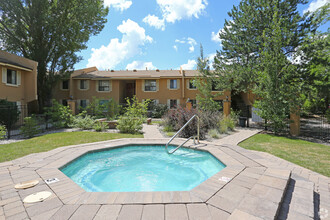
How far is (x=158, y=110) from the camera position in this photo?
1967 centimetres

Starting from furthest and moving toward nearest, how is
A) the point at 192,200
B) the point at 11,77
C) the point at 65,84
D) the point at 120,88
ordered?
the point at 120,88 → the point at 65,84 → the point at 11,77 → the point at 192,200

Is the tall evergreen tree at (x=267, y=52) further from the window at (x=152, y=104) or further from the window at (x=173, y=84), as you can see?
the window at (x=152, y=104)

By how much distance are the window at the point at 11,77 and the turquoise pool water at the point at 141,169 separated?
12.8 meters

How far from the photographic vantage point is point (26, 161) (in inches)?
A: 169

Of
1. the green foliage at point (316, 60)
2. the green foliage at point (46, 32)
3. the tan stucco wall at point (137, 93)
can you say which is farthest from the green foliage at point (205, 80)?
the green foliage at point (46, 32)

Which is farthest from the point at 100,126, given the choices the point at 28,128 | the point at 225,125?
the point at 225,125

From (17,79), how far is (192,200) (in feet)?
56.5

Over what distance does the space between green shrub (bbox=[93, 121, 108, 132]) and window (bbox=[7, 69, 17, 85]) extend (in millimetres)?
8588

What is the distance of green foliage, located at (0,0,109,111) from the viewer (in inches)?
611

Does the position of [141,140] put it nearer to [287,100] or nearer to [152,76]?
[287,100]

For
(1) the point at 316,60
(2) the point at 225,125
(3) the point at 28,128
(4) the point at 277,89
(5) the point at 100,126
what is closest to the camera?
(3) the point at 28,128

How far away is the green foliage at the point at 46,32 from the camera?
15531mm

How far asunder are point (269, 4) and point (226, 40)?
3.88 m

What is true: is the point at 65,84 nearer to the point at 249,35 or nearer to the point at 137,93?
the point at 137,93
